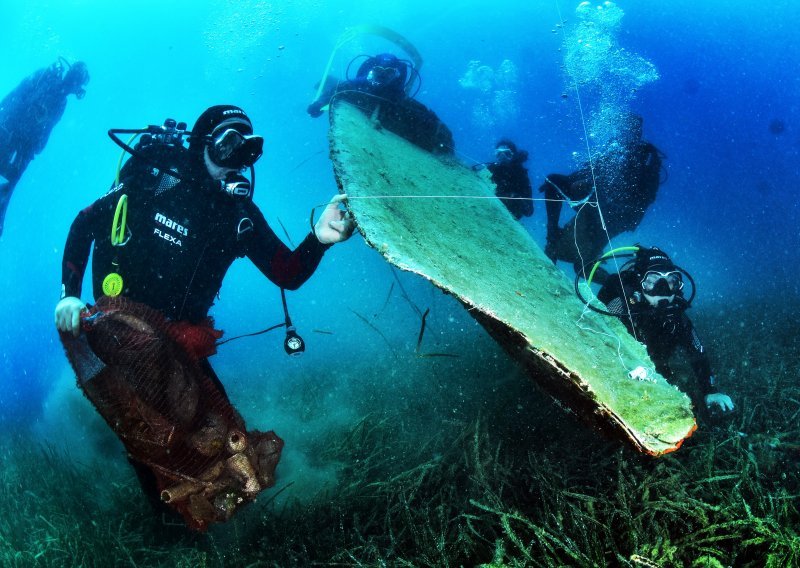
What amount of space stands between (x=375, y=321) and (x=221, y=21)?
5574cm

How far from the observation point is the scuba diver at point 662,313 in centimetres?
431

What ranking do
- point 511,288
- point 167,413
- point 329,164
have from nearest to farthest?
point 511,288 < point 167,413 < point 329,164

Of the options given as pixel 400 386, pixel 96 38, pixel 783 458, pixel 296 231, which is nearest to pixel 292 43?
pixel 96 38

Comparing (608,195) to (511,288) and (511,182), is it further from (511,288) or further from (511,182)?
(511,288)

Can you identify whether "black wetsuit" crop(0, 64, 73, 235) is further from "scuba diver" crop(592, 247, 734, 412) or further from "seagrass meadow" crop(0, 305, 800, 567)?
"scuba diver" crop(592, 247, 734, 412)

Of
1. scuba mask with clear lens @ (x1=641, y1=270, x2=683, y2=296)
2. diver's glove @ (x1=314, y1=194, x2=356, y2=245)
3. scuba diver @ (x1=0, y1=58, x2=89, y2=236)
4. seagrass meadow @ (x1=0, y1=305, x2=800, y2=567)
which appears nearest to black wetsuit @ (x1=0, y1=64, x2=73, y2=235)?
scuba diver @ (x1=0, y1=58, x2=89, y2=236)

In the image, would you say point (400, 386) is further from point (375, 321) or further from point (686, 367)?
point (375, 321)

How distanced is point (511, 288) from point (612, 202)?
7.14 m

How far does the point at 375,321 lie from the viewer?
16391 mm

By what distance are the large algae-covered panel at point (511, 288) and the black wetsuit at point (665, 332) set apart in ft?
6.58

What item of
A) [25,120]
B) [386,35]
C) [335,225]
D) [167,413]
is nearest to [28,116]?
[25,120]

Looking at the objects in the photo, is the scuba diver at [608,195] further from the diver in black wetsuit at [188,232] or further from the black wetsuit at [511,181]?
the diver in black wetsuit at [188,232]

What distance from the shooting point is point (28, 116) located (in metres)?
12.4

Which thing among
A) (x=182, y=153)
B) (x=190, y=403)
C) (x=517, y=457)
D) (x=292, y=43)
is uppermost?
(x=292, y=43)
